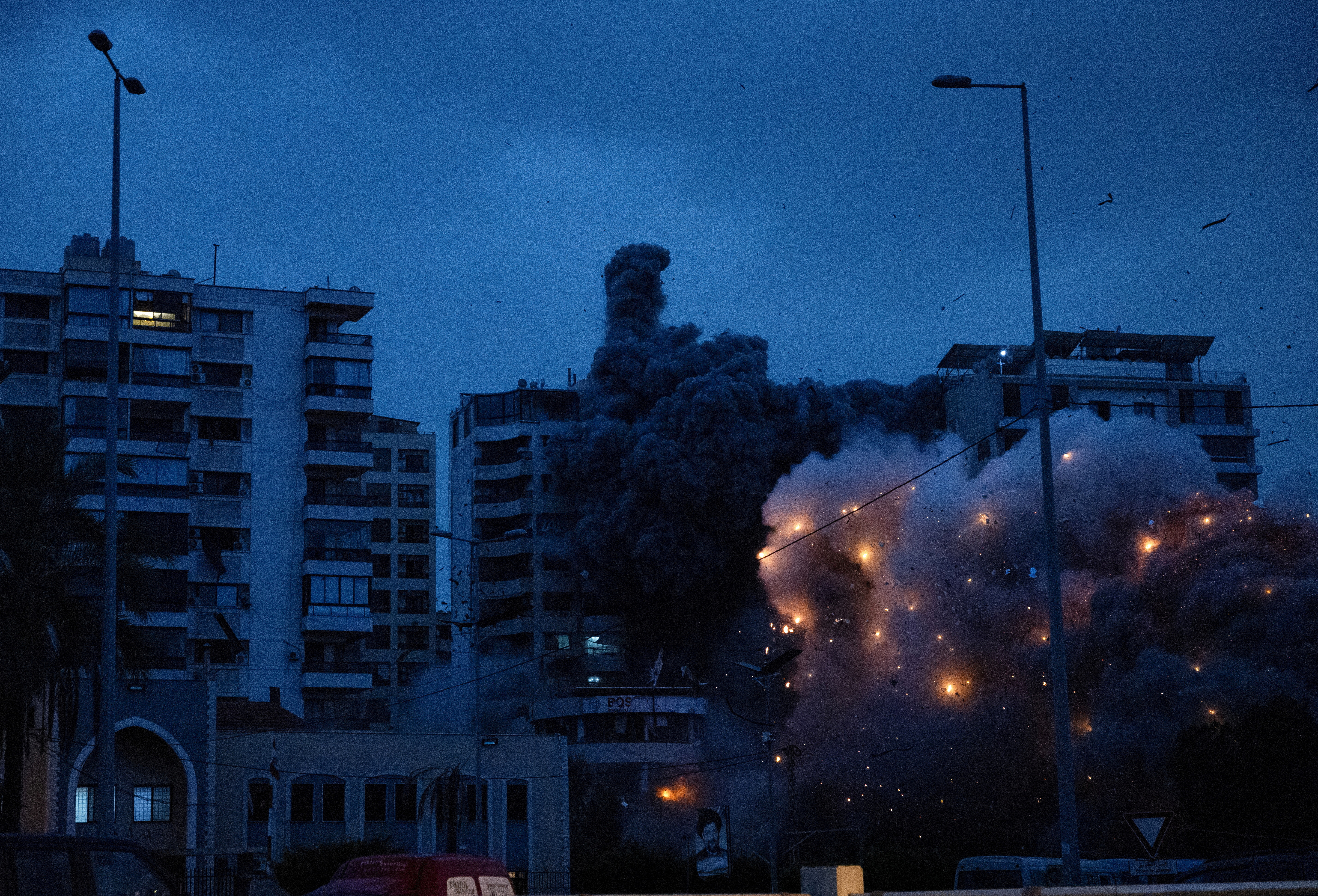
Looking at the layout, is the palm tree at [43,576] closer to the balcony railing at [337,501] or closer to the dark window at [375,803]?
the dark window at [375,803]

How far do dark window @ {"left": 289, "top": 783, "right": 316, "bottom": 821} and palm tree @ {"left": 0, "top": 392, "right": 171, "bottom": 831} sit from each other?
18412 millimetres

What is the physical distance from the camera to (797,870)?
1784 inches

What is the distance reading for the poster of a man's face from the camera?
3731 centimetres

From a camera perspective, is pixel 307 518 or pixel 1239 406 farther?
pixel 1239 406

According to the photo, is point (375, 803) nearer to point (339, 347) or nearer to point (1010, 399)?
point (339, 347)

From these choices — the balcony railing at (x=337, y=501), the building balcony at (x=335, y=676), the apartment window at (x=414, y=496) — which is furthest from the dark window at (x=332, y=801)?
the apartment window at (x=414, y=496)

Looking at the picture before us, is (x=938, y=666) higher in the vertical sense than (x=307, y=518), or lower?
lower

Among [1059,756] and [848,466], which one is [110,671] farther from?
[848,466]

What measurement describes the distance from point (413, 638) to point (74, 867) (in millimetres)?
86078

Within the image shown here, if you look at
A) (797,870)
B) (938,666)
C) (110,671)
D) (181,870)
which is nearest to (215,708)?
(181,870)

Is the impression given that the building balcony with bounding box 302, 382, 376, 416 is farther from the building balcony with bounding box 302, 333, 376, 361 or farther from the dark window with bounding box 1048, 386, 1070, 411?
the dark window with bounding box 1048, 386, 1070, 411

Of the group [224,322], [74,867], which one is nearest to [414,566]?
[224,322]

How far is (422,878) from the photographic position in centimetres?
1627

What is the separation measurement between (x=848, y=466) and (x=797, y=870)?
37154 millimetres
